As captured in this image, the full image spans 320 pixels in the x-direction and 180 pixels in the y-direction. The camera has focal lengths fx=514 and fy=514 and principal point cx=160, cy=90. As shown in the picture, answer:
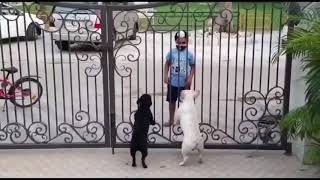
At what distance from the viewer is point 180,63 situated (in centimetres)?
676

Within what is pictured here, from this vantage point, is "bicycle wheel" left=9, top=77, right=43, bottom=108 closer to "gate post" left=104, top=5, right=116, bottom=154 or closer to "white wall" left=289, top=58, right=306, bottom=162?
"gate post" left=104, top=5, right=116, bottom=154

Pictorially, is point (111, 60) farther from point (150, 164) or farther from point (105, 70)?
point (150, 164)

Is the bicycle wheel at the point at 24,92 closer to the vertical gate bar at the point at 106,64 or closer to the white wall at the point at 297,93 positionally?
the vertical gate bar at the point at 106,64

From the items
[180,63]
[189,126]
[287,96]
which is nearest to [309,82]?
[287,96]

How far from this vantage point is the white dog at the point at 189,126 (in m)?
5.95

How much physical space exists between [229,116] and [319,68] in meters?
3.44

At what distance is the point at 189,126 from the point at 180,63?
1.09m

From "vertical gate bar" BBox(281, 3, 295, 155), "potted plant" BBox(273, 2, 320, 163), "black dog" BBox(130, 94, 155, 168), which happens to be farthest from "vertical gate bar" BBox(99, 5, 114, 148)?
"vertical gate bar" BBox(281, 3, 295, 155)

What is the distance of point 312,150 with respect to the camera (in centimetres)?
550

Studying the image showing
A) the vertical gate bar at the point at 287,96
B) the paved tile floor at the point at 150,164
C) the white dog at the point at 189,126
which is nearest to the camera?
the paved tile floor at the point at 150,164

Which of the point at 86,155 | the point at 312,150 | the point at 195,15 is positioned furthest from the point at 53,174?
the point at 312,150

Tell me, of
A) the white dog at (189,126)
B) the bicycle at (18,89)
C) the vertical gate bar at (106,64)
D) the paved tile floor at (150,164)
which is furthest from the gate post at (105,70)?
the bicycle at (18,89)

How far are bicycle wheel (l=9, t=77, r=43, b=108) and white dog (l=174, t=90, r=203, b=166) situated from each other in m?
2.29

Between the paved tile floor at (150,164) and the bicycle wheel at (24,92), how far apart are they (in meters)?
1.13
